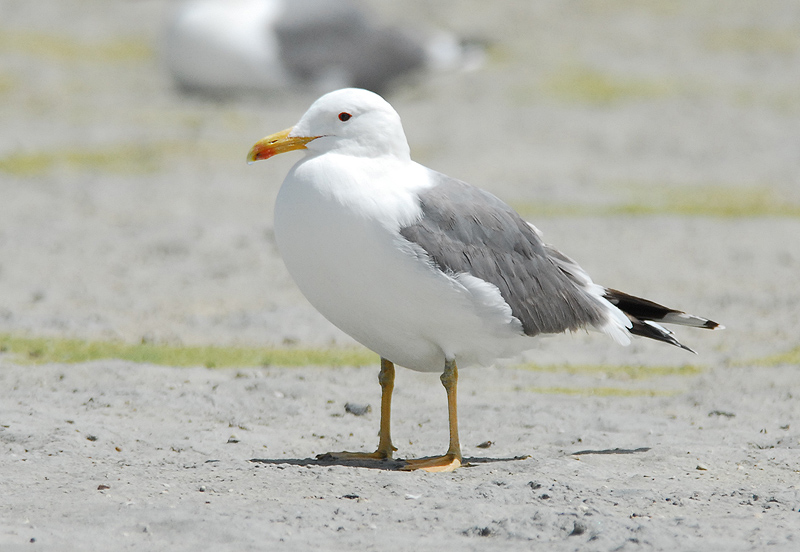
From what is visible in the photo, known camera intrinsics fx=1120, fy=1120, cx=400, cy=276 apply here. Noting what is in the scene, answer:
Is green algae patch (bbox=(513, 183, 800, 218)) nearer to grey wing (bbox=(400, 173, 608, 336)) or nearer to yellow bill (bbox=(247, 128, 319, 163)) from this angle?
grey wing (bbox=(400, 173, 608, 336))

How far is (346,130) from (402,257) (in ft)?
2.79

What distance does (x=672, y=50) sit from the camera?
82.7 ft

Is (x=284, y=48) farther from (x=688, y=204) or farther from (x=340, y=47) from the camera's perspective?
(x=688, y=204)

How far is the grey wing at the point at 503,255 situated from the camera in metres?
5.70

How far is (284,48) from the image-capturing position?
20.5m

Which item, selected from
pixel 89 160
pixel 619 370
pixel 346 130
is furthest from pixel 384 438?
pixel 89 160

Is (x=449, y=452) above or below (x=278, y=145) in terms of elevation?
below

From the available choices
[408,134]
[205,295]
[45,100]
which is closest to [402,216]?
[205,295]

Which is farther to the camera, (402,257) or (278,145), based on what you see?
(278,145)

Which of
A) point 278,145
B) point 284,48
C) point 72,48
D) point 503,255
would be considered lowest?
point 503,255

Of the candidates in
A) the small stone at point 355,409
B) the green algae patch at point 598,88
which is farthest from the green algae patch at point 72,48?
the small stone at point 355,409

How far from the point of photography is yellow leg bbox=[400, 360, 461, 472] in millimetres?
5767

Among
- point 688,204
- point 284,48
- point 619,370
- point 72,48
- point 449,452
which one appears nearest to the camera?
point 449,452

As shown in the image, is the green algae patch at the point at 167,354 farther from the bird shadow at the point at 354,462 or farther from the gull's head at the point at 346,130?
the gull's head at the point at 346,130
